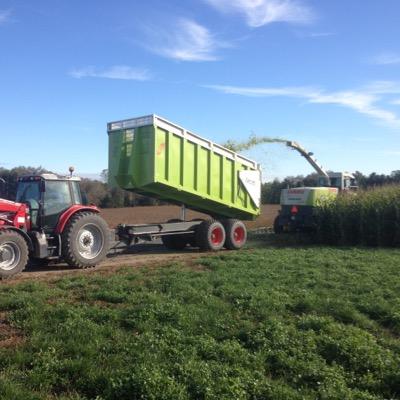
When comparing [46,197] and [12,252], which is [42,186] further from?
[12,252]

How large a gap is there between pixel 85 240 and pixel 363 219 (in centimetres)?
1033

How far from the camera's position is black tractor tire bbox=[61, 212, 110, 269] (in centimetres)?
1198

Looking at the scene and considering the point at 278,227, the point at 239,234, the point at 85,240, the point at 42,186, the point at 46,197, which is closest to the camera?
the point at 42,186

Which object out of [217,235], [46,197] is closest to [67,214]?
[46,197]

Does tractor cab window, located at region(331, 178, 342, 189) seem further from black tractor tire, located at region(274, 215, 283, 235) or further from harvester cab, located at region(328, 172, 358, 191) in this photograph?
black tractor tire, located at region(274, 215, 283, 235)

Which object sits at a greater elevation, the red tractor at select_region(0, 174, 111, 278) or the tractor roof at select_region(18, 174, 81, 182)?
the tractor roof at select_region(18, 174, 81, 182)

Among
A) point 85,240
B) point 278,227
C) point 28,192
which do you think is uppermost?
point 28,192

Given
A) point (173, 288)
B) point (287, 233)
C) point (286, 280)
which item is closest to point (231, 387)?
point (173, 288)

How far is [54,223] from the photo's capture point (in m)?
12.2

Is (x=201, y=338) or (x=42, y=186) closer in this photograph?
(x=201, y=338)

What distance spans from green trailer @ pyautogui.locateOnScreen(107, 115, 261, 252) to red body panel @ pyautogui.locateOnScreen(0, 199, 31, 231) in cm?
335

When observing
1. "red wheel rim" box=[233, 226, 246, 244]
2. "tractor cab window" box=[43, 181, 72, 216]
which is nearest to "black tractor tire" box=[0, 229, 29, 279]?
"tractor cab window" box=[43, 181, 72, 216]

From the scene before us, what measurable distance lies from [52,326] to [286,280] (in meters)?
4.82

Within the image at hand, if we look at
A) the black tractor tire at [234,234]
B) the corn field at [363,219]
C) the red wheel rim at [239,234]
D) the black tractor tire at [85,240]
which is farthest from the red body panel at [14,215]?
the corn field at [363,219]
